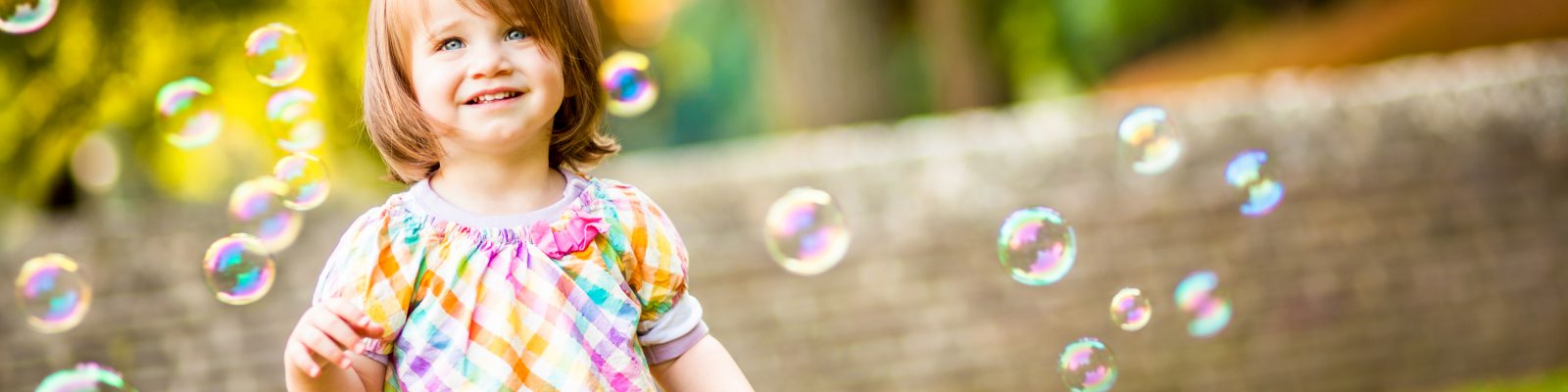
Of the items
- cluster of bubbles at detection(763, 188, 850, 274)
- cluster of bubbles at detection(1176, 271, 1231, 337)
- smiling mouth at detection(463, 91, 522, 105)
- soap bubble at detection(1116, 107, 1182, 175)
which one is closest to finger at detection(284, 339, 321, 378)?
smiling mouth at detection(463, 91, 522, 105)

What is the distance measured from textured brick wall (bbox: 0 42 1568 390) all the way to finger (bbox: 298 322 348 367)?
3886mm

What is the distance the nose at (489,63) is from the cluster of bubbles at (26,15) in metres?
1.88

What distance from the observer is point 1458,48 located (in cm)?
846

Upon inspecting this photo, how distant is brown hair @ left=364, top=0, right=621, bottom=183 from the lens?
67.0 inches

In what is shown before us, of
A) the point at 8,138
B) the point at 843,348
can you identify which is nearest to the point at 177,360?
the point at 8,138

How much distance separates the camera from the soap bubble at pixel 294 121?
2830 mm

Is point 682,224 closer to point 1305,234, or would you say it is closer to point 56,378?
point 1305,234

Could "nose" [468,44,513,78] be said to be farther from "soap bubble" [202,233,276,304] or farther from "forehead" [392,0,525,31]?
"soap bubble" [202,233,276,304]

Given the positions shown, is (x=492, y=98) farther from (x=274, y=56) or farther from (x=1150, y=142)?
(x=1150, y=142)

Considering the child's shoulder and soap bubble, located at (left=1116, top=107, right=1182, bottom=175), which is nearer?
the child's shoulder

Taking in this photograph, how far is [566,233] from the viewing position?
170 cm

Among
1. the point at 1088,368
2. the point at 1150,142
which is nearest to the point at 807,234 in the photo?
the point at 1088,368

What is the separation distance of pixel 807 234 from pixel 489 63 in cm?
170

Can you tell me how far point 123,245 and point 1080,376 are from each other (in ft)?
11.7
